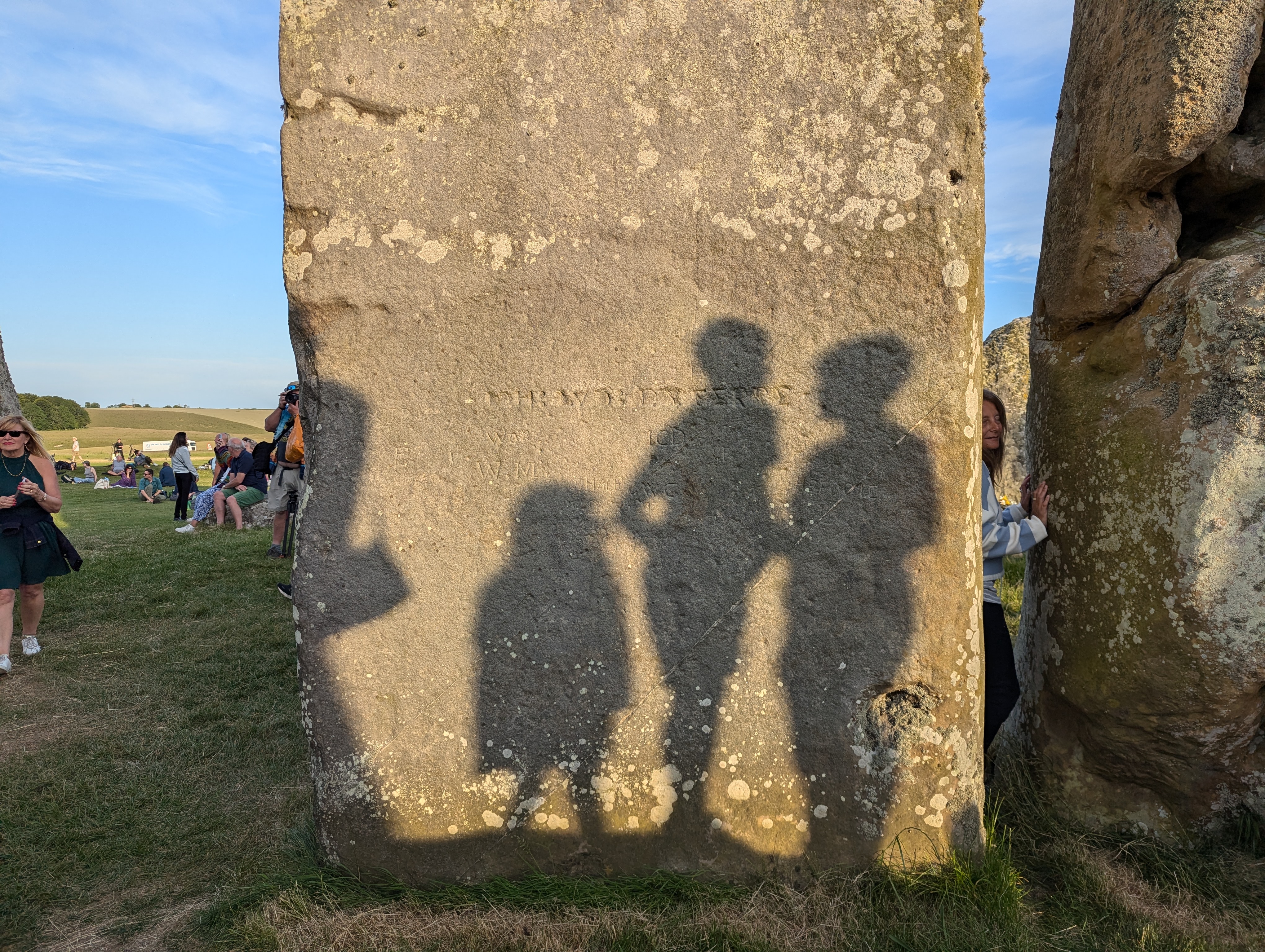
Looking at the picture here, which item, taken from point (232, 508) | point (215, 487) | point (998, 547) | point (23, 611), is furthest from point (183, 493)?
point (998, 547)

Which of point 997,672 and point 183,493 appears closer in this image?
point 997,672

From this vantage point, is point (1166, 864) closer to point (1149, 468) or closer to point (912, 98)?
point (1149, 468)

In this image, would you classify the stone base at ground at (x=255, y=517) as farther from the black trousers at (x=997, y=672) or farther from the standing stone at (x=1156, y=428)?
the standing stone at (x=1156, y=428)

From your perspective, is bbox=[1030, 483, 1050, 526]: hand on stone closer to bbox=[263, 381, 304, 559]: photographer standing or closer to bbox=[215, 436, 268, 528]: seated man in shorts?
bbox=[263, 381, 304, 559]: photographer standing

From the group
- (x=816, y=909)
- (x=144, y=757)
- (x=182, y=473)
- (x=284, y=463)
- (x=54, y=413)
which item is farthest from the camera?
(x=54, y=413)

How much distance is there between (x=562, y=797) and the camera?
2.80 metres

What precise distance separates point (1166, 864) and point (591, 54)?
134 inches

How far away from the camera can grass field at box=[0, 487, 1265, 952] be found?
253cm

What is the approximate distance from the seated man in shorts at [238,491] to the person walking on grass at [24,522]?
676 cm

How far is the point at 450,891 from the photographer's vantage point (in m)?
2.74

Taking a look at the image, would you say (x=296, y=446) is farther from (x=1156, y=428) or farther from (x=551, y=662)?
(x=1156, y=428)

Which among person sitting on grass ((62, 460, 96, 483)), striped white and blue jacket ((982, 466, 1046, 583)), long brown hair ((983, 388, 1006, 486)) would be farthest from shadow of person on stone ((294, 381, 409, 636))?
person sitting on grass ((62, 460, 96, 483))

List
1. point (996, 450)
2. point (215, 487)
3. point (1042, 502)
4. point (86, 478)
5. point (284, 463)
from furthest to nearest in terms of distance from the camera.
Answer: point (86, 478) → point (215, 487) → point (284, 463) → point (996, 450) → point (1042, 502)

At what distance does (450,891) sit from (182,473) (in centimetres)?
1346
